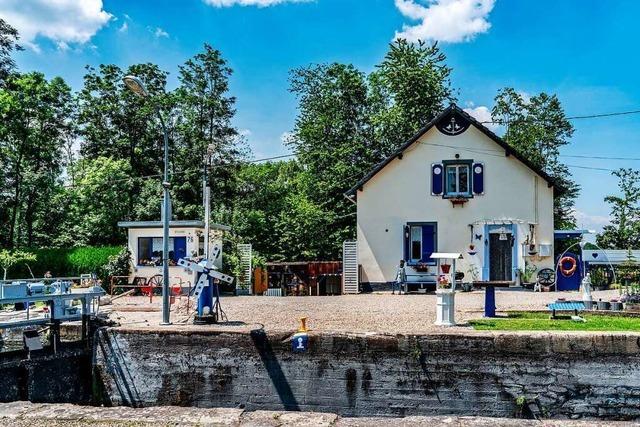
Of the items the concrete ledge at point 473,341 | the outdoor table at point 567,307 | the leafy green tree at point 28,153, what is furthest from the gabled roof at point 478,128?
the leafy green tree at point 28,153

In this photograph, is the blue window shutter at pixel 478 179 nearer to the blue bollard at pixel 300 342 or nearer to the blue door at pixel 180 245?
the blue door at pixel 180 245

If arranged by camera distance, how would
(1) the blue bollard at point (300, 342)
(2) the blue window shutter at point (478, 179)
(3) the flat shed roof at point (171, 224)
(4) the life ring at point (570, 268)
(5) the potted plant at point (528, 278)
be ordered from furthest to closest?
(2) the blue window shutter at point (478, 179)
(3) the flat shed roof at point (171, 224)
(5) the potted plant at point (528, 278)
(4) the life ring at point (570, 268)
(1) the blue bollard at point (300, 342)

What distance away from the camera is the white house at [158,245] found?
23906 mm

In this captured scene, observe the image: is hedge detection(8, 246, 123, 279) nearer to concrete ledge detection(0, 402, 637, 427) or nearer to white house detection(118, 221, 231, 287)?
white house detection(118, 221, 231, 287)

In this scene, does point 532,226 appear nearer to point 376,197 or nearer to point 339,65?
point 376,197

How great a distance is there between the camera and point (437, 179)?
79.8 feet

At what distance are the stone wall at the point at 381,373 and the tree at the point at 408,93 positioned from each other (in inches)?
983

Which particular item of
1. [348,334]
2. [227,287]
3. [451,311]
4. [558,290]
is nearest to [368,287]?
[227,287]

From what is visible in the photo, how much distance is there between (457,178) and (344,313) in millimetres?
11125

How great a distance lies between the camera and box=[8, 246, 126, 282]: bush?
25.6m

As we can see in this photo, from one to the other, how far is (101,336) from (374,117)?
2632 centimetres

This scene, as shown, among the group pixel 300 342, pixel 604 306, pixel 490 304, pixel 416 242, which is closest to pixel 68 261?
pixel 416 242

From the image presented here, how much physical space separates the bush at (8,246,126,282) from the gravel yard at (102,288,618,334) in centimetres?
536

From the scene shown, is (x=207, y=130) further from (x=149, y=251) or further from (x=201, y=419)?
(x=201, y=419)
